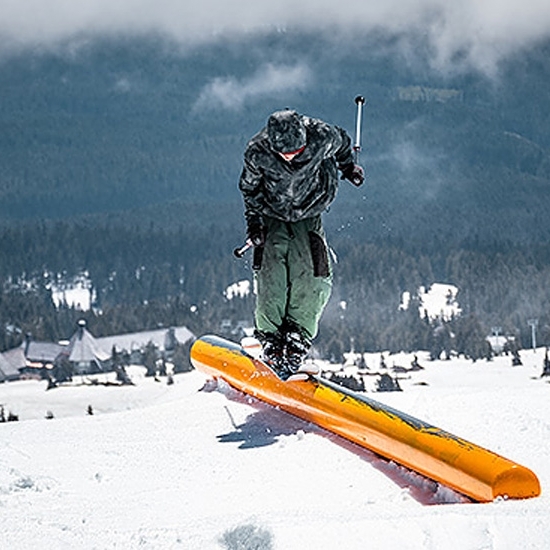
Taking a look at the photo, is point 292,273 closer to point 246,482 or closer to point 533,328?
point 246,482

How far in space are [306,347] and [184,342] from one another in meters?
81.4

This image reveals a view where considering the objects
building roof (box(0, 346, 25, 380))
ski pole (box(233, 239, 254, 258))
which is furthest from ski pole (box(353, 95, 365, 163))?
building roof (box(0, 346, 25, 380))

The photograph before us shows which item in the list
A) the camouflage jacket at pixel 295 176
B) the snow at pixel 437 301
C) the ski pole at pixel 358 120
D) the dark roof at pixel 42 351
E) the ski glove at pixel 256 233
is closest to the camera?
the camouflage jacket at pixel 295 176

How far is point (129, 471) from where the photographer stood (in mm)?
6434

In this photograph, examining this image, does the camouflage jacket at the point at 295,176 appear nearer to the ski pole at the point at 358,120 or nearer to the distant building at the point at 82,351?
the ski pole at the point at 358,120

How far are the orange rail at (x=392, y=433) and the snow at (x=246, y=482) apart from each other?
0.11 meters

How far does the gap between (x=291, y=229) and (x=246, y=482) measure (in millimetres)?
2382

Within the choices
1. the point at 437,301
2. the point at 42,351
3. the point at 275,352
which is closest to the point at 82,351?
the point at 42,351

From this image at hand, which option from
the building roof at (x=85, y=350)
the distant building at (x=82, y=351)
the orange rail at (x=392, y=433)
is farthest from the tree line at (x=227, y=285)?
the orange rail at (x=392, y=433)

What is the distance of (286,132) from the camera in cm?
690

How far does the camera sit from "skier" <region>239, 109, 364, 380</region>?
718 centimetres

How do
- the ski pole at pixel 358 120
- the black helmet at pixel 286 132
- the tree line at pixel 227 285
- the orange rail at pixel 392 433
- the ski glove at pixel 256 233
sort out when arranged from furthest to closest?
1. the tree line at pixel 227 285
2. the ski pole at pixel 358 120
3. the ski glove at pixel 256 233
4. the black helmet at pixel 286 132
5. the orange rail at pixel 392 433

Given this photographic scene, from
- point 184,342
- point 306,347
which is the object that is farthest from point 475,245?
point 306,347

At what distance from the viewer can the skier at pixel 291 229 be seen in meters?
7.18
